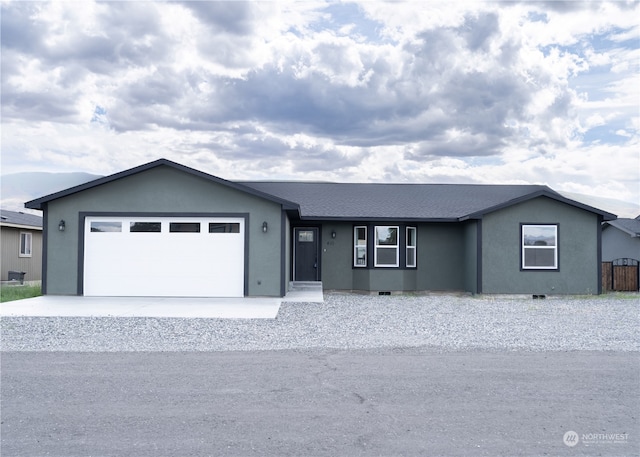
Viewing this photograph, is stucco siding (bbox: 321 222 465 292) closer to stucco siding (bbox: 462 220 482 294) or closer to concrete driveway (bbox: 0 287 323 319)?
stucco siding (bbox: 462 220 482 294)

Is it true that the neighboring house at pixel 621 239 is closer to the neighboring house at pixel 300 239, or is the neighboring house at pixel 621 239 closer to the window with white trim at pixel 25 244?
the neighboring house at pixel 300 239

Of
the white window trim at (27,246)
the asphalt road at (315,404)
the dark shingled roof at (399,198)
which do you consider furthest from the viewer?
the white window trim at (27,246)

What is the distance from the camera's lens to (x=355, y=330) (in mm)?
11180

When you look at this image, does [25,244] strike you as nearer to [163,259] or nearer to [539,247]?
[163,259]

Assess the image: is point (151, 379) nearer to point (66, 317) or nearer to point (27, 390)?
point (27, 390)

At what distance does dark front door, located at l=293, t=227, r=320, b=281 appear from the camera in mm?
20219

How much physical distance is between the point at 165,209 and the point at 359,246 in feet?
21.6

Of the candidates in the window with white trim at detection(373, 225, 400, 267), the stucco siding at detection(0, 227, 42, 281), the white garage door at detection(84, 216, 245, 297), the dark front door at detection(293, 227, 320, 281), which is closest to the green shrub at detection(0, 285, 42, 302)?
the white garage door at detection(84, 216, 245, 297)

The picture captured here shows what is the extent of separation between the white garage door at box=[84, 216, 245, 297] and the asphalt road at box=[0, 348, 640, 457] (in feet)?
26.1

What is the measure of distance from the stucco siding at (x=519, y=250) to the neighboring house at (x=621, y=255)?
4901 millimetres

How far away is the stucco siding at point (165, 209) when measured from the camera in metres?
16.5

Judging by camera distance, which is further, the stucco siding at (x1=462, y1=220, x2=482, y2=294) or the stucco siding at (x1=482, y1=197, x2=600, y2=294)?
the stucco siding at (x1=462, y1=220, x2=482, y2=294)

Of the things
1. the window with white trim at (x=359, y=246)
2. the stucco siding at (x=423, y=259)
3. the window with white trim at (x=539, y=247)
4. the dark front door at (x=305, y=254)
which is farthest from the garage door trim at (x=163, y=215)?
the window with white trim at (x=539, y=247)

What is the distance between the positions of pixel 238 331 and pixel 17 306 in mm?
6370
